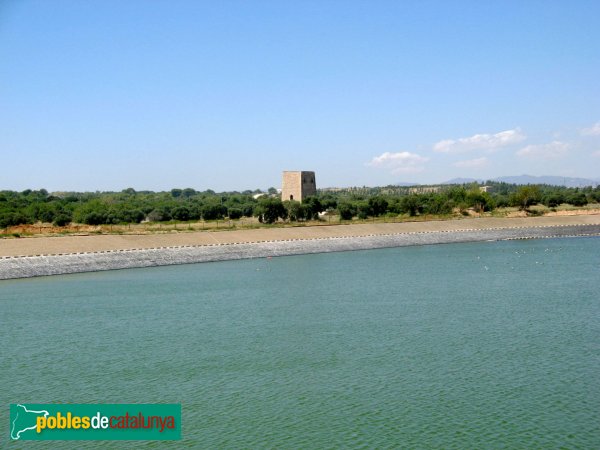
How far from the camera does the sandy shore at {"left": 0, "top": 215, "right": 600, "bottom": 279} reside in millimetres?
55812

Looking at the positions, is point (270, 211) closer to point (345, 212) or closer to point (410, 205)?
point (345, 212)

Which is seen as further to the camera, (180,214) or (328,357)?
(180,214)

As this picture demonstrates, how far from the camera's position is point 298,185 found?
109938 mm

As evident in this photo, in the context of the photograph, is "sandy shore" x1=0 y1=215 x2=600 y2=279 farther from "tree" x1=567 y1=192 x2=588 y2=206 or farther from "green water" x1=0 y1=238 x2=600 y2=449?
"tree" x1=567 y1=192 x2=588 y2=206

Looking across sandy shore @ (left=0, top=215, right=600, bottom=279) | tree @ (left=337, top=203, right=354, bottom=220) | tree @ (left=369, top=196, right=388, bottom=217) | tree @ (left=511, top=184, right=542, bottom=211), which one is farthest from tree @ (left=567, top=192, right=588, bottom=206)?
tree @ (left=337, top=203, right=354, bottom=220)

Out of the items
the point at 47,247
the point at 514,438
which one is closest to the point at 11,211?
the point at 47,247

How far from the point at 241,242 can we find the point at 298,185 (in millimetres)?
39278

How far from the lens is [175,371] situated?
22469 millimetres

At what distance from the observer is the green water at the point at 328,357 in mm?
17016

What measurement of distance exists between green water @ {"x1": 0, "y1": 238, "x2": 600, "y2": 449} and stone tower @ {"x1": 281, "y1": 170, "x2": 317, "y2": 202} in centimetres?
6410

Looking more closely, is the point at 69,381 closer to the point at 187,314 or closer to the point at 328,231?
the point at 187,314

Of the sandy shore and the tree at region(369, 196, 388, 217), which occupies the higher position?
the tree at region(369, 196, 388, 217)

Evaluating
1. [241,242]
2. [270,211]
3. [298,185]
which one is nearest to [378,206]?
[298,185]

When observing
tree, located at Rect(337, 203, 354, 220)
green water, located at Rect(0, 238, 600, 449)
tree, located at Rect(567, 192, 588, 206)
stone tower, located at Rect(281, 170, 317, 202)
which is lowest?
green water, located at Rect(0, 238, 600, 449)
